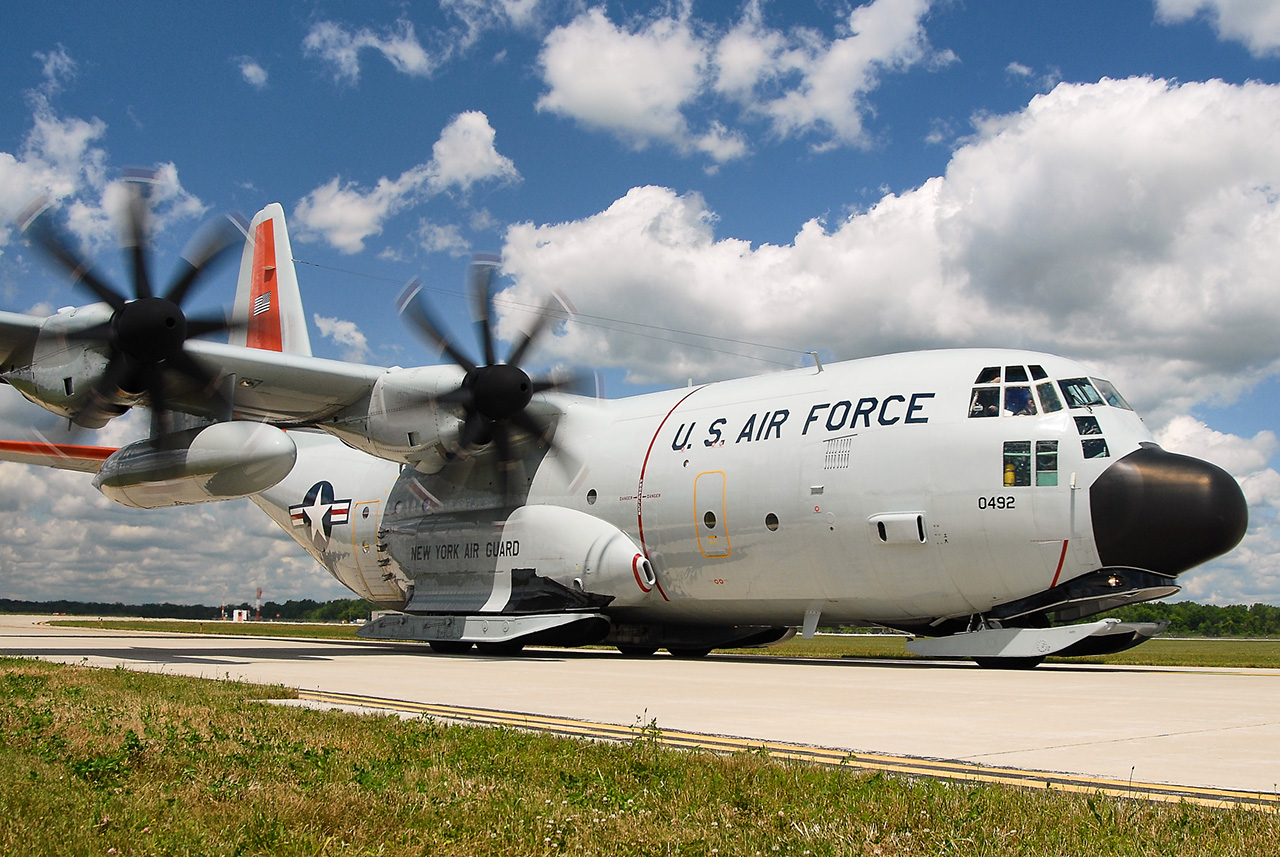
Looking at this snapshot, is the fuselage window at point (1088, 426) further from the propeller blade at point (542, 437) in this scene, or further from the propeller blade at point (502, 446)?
the propeller blade at point (502, 446)

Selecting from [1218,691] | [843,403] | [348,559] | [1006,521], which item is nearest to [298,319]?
[348,559]

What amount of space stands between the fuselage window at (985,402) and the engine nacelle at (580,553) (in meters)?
6.53

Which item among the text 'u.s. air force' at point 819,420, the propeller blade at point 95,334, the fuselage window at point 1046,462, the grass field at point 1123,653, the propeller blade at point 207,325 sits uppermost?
the propeller blade at point 207,325

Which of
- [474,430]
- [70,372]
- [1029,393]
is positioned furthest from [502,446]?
[1029,393]

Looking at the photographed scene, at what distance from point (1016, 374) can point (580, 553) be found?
27.8 ft

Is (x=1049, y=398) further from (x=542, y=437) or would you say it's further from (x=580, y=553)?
(x=542, y=437)

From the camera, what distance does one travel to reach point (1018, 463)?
14.9 metres

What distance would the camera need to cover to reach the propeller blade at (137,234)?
15922mm

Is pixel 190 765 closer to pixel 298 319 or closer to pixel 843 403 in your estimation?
pixel 843 403

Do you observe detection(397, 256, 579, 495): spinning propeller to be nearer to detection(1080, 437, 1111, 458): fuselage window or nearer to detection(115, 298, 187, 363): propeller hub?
detection(115, 298, 187, 363): propeller hub

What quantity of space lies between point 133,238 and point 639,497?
31.5 feet

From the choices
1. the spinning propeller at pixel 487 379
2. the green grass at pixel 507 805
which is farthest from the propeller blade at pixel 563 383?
the green grass at pixel 507 805

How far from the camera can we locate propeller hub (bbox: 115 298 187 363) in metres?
16.2

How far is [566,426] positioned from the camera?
21281mm
